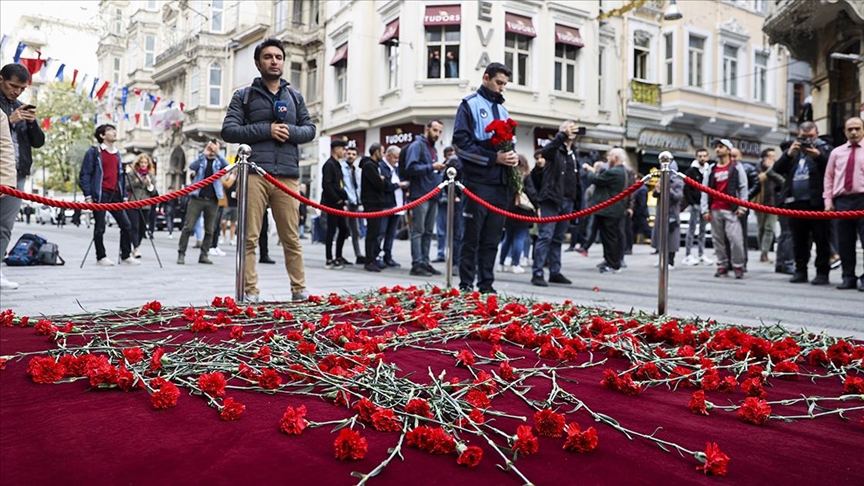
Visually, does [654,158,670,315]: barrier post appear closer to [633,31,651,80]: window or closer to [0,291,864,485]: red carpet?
[0,291,864,485]: red carpet

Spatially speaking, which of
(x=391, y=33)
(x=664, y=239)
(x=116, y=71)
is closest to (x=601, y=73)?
(x=391, y=33)

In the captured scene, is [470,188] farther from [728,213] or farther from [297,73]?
[297,73]

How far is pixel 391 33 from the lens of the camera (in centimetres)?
2459

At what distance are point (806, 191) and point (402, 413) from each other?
26.4 ft

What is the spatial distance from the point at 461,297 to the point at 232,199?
894cm

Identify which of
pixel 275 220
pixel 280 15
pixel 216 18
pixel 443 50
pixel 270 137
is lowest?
pixel 275 220

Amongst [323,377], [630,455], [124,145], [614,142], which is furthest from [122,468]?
[124,145]

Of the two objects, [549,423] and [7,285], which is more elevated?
[7,285]

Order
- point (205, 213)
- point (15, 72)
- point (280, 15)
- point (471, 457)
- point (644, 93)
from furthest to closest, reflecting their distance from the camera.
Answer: point (280, 15) < point (644, 93) < point (205, 213) < point (15, 72) < point (471, 457)

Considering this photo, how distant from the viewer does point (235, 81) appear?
37156mm

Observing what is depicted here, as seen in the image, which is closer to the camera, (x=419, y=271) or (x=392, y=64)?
(x=419, y=271)

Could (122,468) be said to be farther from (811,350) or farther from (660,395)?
(811,350)

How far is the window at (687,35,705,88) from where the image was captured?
2889 centimetres

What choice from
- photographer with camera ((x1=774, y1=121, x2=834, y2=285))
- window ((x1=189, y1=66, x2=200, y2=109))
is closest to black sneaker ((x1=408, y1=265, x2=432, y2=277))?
photographer with camera ((x1=774, y1=121, x2=834, y2=285))
